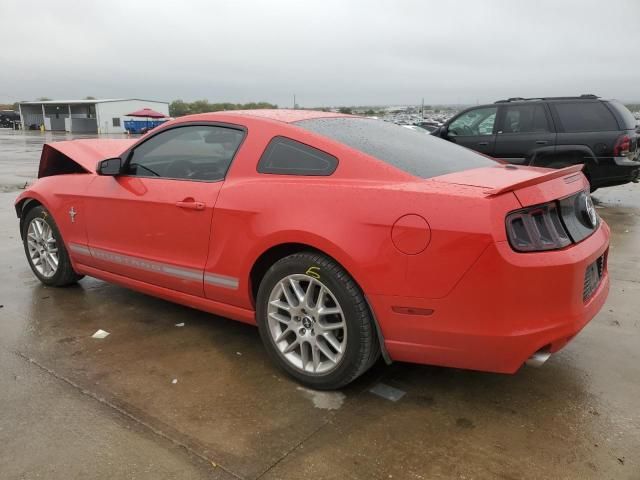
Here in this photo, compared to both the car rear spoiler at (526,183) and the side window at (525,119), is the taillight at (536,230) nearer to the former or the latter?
the car rear spoiler at (526,183)

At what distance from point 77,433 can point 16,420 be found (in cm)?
38

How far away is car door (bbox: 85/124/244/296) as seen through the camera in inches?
132

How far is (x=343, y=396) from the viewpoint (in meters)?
2.90

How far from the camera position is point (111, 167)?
3830 millimetres

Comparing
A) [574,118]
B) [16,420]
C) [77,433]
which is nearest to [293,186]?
[77,433]

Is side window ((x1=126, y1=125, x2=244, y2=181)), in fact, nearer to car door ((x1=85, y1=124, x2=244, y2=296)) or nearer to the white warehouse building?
car door ((x1=85, y1=124, x2=244, y2=296))

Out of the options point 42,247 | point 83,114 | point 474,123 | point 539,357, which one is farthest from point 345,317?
point 83,114

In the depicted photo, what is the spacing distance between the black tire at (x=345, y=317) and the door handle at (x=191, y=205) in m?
0.68

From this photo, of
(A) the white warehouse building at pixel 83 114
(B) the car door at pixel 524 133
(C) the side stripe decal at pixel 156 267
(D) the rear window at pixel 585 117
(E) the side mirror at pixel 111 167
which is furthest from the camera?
(A) the white warehouse building at pixel 83 114

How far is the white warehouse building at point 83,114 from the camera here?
182ft

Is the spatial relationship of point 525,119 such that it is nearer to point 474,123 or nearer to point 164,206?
point 474,123

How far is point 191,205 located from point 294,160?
0.75 m

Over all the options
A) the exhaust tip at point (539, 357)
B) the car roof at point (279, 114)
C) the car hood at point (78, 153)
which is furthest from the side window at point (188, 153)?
the exhaust tip at point (539, 357)

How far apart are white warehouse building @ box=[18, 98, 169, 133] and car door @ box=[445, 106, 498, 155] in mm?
49302
